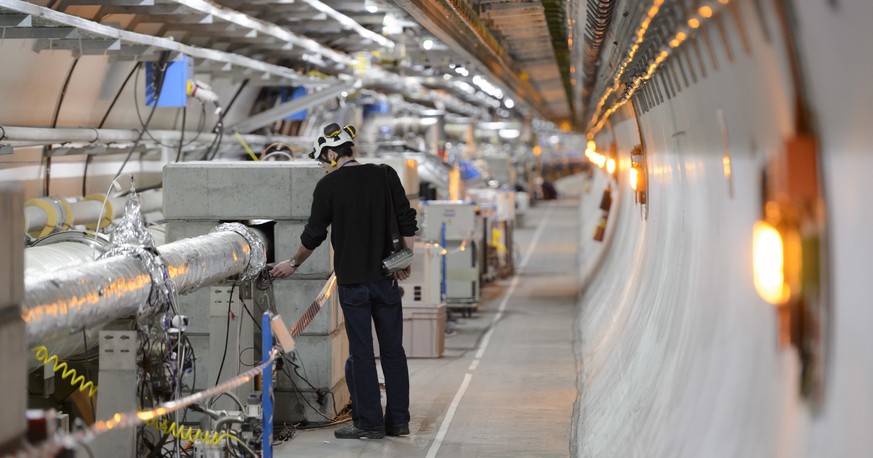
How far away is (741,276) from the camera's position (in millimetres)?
4156

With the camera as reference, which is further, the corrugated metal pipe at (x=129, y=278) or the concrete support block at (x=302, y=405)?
the concrete support block at (x=302, y=405)

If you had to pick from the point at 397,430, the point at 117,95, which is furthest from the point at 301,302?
the point at 117,95

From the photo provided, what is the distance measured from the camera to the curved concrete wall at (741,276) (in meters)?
2.89

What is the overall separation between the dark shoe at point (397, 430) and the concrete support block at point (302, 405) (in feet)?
1.80

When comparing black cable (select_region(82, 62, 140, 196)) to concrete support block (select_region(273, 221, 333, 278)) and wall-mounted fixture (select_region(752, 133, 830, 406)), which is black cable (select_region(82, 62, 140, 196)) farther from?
wall-mounted fixture (select_region(752, 133, 830, 406))

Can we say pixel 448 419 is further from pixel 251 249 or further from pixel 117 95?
pixel 117 95

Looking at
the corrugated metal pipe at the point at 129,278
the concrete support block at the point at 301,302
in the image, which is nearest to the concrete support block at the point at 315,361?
the concrete support block at the point at 301,302

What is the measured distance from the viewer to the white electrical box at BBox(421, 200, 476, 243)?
14477 millimetres

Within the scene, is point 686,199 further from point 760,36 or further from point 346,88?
point 346,88

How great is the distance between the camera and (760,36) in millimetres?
3516

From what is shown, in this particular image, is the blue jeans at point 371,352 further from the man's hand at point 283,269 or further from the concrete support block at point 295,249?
the concrete support block at point 295,249

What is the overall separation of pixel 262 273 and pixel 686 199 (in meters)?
2.65

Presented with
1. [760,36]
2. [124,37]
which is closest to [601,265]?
[124,37]

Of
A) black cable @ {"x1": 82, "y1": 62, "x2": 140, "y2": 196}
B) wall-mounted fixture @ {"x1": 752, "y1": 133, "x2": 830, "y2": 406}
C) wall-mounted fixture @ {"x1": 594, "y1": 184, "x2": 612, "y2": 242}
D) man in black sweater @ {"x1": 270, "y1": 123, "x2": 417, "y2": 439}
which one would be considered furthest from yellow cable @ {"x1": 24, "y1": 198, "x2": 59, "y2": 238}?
wall-mounted fixture @ {"x1": 594, "y1": 184, "x2": 612, "y2": 242}
